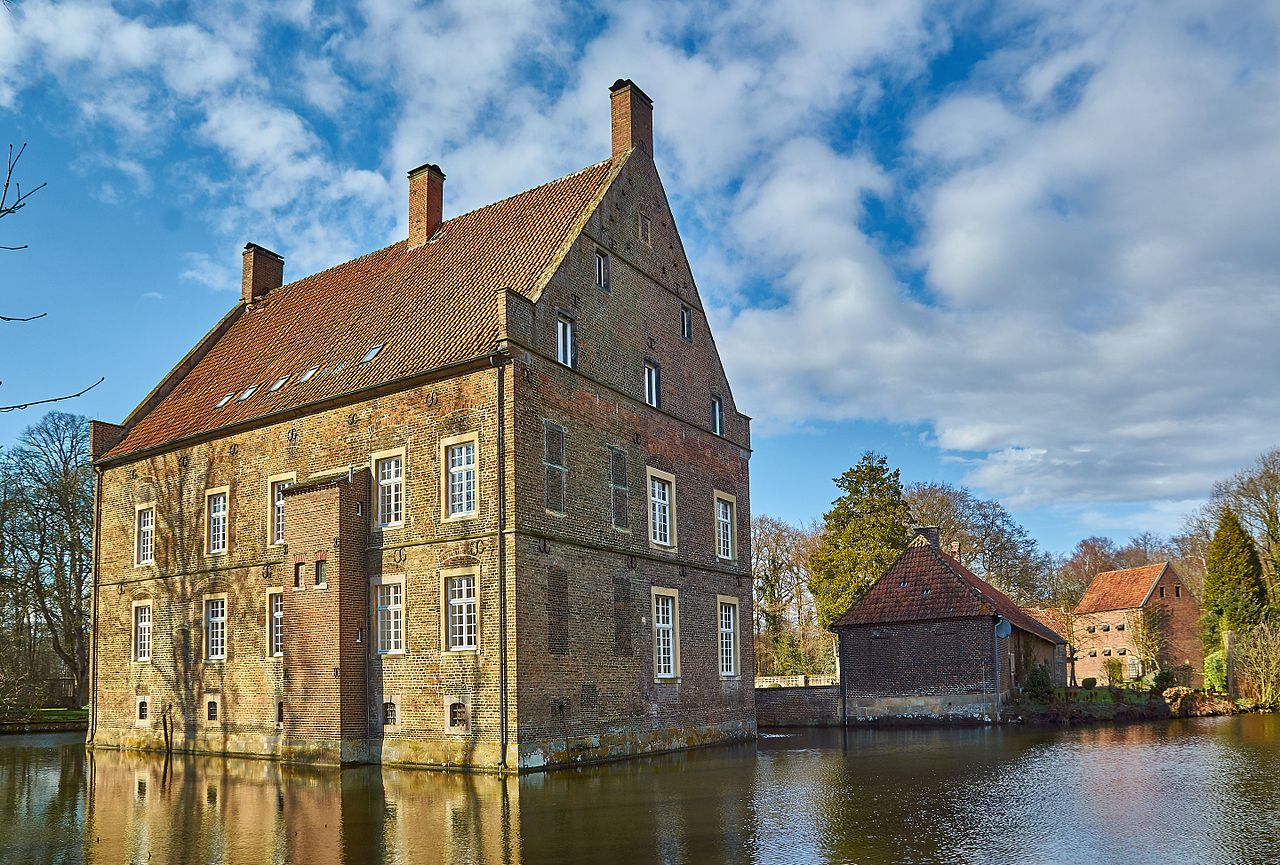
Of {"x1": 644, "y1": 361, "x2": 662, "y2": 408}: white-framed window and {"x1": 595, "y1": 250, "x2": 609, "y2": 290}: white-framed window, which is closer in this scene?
{"x1": 595, "y1": 250, "x2": 609, "y2": 290}: white-framed window

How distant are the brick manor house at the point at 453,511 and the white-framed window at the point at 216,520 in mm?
57

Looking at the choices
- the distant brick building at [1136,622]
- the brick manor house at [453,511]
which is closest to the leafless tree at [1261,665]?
the distant brick building at [1136,622]

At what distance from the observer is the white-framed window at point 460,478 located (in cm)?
2128

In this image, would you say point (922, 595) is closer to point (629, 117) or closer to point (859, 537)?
point (859, 537)

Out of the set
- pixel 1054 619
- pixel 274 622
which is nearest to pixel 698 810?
pixel 274 622

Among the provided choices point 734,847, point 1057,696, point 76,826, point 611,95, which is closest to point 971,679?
point 1057,696

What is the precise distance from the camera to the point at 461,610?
829 inches

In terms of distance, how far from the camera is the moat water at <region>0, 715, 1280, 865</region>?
11102 mm

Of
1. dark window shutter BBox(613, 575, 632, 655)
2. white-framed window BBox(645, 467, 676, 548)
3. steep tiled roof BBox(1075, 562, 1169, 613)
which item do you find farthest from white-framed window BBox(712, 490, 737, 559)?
steep tiled roof BBox(1075, 562, 1169, 613)

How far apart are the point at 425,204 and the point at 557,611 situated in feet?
42.2

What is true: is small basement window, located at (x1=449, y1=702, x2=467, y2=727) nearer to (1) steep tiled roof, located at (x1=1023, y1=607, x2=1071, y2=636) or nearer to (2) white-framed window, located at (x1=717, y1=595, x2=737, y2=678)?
(2) white-framed window, located at (x1=717, y1=595, x2=737, y2=678)

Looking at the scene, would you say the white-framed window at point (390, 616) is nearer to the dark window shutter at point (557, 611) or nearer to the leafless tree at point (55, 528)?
the dark window shutter at point (557, 611)

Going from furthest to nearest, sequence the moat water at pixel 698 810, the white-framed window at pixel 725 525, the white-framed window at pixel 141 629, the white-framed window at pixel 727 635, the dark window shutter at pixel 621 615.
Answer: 1. the white-framed window at pixel 725 525
2. the white-framed window at pixel 141 629
3. the white-framed window at pixel 727 635
4. the dark window shutter at pixel 621 615
5. the moat water at pixel 698 810

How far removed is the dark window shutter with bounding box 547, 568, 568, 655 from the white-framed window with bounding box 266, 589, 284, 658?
7.18 m
